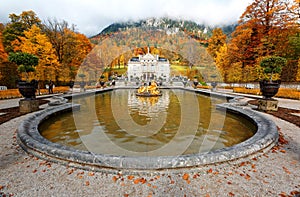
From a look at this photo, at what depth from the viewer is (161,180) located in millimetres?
2906

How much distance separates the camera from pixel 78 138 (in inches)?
213

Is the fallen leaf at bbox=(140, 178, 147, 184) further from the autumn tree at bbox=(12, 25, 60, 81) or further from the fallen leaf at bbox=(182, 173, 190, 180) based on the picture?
the autumn tree at bbox=(12, 25, 60, 81)

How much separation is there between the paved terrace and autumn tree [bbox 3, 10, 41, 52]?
111 ft

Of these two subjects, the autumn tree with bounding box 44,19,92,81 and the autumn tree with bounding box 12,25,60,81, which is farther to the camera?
the autumn tree with bounding box 44,19,92,81

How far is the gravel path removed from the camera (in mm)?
2602

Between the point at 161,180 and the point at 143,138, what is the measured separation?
8.37 ft

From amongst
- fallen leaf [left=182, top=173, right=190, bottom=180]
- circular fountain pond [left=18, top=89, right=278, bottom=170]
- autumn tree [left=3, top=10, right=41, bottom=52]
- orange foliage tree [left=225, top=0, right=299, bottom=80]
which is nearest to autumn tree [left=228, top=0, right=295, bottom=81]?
orange foliage tree [left=225, top=0, right=299, bottom=80]

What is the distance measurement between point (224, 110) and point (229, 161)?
6.64m

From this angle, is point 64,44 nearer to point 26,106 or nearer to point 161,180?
point 26,106

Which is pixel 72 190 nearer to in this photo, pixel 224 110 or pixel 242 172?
pixel 242 172

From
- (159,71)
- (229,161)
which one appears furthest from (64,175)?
(159,71)

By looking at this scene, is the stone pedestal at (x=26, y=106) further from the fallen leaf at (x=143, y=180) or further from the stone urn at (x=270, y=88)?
the stone urn at (x=270, y=88)

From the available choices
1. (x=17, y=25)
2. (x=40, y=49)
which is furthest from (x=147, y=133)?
(x=17, y=25)

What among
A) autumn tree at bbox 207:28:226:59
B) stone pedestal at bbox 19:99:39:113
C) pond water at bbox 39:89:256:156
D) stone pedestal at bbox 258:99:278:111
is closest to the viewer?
pond water at bbox 39:89:256:156
